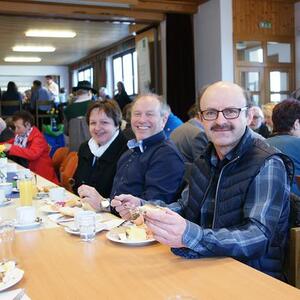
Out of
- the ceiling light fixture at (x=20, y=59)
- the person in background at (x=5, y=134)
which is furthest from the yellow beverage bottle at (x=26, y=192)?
the ceiling light fixture at (x=20, y=59)

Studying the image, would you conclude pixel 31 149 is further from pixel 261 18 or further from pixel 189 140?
pixel 261 18

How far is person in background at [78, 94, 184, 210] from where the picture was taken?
234 centimetres

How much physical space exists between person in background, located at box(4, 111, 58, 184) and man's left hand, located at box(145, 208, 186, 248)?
314 cm

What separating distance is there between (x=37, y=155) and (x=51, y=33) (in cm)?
631

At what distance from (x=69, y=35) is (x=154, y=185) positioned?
879cm

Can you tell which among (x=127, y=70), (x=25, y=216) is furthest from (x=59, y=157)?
(x=127, y=70)

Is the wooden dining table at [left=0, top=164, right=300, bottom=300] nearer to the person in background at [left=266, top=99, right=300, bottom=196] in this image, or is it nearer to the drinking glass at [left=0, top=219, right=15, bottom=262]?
the drinking glass at [left=0, top=219, right=15, bottom=262]

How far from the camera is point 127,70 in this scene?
40.7 ft

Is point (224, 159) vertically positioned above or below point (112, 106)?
below

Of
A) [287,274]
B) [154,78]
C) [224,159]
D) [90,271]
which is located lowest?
[287,274]

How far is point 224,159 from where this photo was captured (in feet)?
5.48

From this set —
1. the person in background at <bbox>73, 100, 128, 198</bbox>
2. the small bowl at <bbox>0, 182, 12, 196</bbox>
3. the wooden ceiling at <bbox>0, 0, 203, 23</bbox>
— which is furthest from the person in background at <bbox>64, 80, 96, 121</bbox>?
the small bowl at <bbox>0, 182, 12, 196</bbox>

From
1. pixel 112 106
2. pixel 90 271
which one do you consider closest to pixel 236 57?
pixel 112 106

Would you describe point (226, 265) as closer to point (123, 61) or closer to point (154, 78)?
point (154, 78)
